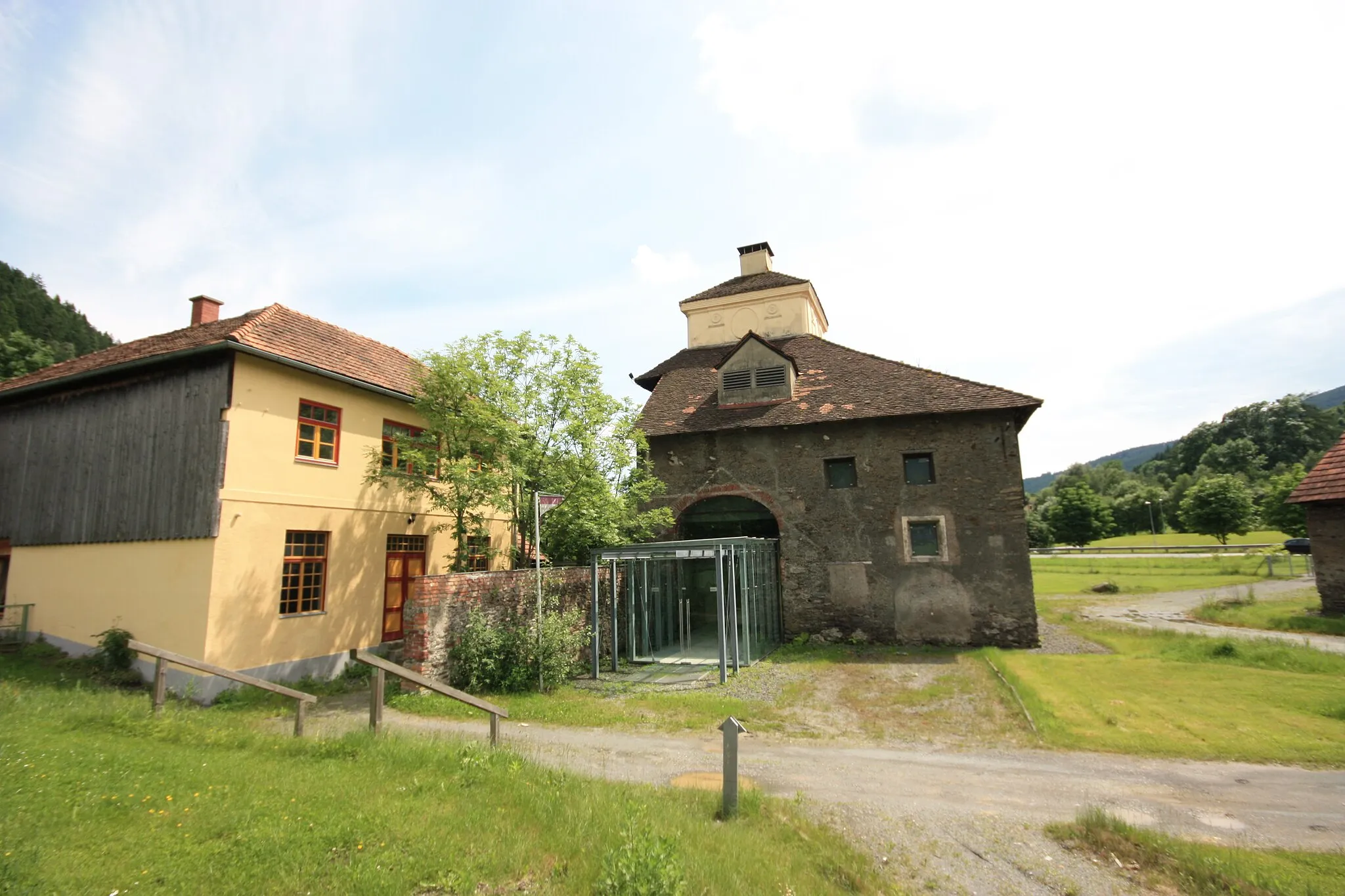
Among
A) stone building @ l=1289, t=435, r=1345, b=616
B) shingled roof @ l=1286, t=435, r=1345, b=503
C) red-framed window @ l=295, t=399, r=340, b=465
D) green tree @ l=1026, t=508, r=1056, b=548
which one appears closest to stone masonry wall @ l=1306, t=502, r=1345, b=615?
stone building @ l=1289, t=435, r=1345, b=616

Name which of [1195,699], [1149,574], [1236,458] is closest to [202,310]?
[1195,699]

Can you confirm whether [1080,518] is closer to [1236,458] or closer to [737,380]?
[1236,458]

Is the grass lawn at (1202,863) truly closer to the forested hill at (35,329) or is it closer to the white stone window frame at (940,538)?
the white stone window frame at (940,538)

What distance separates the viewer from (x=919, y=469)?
16.7 meters

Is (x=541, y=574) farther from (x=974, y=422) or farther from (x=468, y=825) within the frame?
(x=974, y=422)

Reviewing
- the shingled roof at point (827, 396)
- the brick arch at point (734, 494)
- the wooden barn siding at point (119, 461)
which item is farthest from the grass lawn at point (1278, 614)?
the wooden barn siding at point (119, 461)

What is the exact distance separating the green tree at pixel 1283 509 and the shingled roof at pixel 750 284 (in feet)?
104

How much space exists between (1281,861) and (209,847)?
27.4ft

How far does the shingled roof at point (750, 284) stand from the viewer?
2275cm

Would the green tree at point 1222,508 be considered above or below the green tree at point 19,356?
below

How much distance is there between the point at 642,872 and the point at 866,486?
551 inches

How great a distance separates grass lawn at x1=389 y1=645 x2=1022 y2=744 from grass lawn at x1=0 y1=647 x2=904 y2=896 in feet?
11.4

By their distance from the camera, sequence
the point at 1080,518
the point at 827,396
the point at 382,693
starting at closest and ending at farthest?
the point at 382,693, the point at 827,396, the point at 1080,518

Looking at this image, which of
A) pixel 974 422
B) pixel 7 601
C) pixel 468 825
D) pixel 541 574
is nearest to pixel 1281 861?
pixel 468 825
